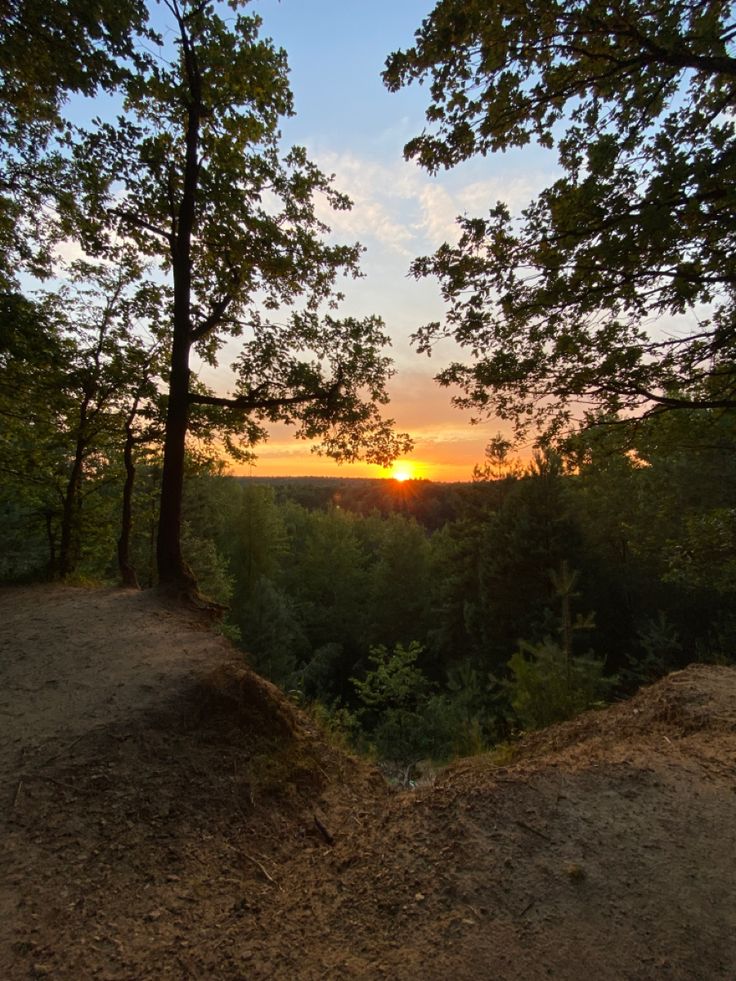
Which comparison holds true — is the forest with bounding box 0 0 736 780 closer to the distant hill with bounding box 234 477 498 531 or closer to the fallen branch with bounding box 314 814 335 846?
the fallen branch with bounding box 314 814 335 846

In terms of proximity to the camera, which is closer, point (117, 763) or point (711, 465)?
point (117, 763)

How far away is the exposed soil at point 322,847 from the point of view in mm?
2170

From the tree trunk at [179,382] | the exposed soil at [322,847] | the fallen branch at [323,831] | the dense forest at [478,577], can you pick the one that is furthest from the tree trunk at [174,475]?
the fallen branch at [323,831]

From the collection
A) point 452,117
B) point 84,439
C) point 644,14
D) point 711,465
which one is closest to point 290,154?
point 452,117

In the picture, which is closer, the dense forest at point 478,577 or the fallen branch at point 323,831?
the fallen branch at point 323,831

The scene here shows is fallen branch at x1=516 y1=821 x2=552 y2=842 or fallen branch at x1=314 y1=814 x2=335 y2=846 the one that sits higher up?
fallen branch at x1=516 y1=821 x2=552 y2=842

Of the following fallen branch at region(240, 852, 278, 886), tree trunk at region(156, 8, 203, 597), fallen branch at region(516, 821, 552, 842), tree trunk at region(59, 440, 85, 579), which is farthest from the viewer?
tree trunk at region(59, 440, 85, 579)

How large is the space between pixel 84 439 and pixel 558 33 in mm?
11195

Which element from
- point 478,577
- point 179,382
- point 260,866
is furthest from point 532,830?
point 478,577

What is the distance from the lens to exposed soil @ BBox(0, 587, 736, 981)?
217 centimetres

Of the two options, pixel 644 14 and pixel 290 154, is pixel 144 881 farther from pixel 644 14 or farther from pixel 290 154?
pixel 290 154

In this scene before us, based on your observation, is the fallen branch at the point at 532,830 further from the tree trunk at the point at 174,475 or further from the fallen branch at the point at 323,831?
the tree trunk at the point at 174,475

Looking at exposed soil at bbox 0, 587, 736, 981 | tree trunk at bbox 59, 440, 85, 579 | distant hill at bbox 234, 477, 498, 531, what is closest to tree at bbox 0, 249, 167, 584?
tree trunk at bbox 59, 440, 85, 579

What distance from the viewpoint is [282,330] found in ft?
28.9
